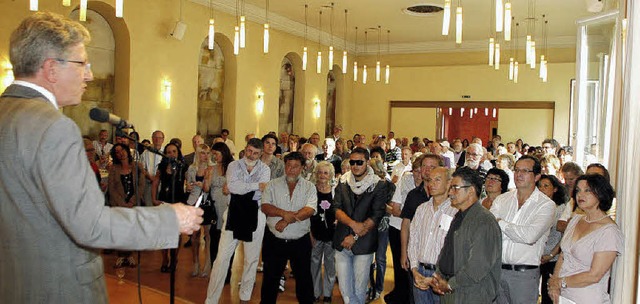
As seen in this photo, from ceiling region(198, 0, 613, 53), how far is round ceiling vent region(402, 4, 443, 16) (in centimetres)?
21

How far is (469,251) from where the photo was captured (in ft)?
11.7

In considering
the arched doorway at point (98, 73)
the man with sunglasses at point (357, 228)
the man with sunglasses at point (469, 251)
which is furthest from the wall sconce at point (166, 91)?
the man with sunglasses at point (469, 251)

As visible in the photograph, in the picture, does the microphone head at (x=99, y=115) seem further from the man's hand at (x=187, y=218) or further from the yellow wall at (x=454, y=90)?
the yellow wall at (x=454, y=90)

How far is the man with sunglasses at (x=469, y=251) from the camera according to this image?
3.54m

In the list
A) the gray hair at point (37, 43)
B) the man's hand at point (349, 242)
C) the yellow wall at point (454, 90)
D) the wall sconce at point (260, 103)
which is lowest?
the man's hand at point (349, 242)

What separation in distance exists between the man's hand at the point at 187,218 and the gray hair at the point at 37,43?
0.66 meters

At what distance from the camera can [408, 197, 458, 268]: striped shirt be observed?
421 cm

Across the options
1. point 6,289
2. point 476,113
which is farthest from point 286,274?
point 476,113

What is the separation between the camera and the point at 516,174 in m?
4.49

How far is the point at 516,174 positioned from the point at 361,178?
1.54 m

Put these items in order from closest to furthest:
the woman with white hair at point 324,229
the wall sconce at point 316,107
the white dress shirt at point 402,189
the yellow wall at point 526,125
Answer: the white dress shirt at point 402,189 < the woman with white hair at point 324,229 < the yellow wall at point 526,125 < the wall sconce at point 316,107

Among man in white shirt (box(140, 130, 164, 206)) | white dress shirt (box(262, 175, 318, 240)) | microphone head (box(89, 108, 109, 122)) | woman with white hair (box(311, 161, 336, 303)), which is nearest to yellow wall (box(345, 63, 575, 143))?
man in white shirt (box(140, 130, 164, 206))

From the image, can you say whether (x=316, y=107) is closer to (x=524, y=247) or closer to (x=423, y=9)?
(x=423, y=9)

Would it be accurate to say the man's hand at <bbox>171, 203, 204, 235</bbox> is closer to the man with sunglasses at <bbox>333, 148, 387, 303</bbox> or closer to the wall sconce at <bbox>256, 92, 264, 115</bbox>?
the man with sunglasses at <bbox>333, 148, 387, 303</bbox>
